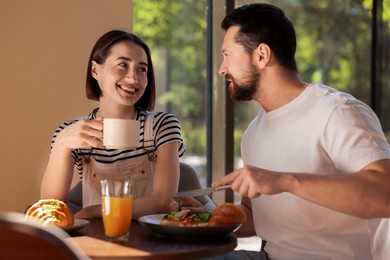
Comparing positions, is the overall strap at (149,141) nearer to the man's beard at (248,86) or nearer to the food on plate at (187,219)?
the man's beard at (248,86)

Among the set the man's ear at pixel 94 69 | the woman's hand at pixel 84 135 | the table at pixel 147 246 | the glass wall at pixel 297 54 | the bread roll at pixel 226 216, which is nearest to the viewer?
the table at pixel 147 246

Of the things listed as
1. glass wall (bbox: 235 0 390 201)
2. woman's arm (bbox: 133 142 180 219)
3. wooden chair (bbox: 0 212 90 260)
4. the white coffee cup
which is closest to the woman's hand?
the white coffee cup

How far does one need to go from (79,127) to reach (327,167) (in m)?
0.76

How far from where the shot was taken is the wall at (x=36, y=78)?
2.74 m

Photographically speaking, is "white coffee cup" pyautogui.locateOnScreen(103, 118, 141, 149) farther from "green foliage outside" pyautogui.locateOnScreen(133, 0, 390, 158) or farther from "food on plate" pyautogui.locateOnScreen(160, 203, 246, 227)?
"green foliage outside" pyautogui.locateOnScreen(133, 0, 390, 158)

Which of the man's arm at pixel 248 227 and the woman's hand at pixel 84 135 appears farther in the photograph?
the man's arm at pixel 248 227

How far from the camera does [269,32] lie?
210 cm

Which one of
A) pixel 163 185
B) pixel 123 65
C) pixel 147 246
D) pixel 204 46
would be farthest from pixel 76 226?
pixel 204 46

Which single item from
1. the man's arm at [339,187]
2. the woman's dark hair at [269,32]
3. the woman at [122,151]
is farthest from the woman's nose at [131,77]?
the man's arm at [339,187]

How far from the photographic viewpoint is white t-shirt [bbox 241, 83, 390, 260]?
1.76m

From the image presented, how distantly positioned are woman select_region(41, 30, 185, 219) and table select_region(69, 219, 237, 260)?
45 cm

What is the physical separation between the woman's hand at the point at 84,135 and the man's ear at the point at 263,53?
0.52 metres

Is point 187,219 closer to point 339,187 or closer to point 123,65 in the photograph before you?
point 339,187

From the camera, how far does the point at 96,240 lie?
1.65 meters
